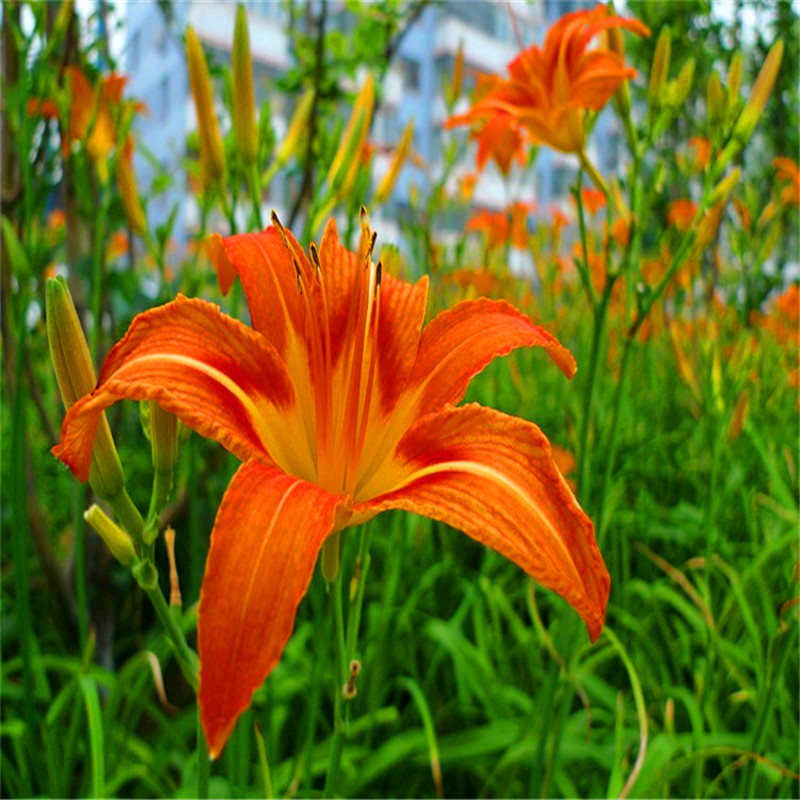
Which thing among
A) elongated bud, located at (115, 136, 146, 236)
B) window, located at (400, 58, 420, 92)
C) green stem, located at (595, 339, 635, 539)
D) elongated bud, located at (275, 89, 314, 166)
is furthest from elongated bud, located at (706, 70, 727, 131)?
window, located at (400, 58, 420, 92)

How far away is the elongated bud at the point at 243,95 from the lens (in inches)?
26.3

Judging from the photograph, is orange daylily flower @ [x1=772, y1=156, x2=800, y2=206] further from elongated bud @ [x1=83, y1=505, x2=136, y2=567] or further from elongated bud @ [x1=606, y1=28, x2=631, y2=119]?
elongated bud @ [x1=83, y1=505, x2=136, y2=567]

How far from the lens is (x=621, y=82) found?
77cm

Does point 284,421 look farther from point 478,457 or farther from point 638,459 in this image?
point 638,459

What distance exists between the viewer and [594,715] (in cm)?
108

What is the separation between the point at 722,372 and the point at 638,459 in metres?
0.54

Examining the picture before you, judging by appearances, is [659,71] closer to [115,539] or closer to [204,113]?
[204,113]

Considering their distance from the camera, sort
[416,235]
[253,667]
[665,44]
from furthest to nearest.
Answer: [416,235]
[665,44]
[253,667]

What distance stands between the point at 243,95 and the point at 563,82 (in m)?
0.30

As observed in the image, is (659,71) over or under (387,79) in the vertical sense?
under

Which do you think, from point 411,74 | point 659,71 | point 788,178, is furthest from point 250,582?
point 411,74

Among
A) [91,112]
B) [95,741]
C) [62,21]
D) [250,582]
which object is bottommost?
[95,741]

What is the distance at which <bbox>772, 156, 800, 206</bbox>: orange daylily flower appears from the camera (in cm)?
140

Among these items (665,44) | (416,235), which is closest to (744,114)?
(665,44)
